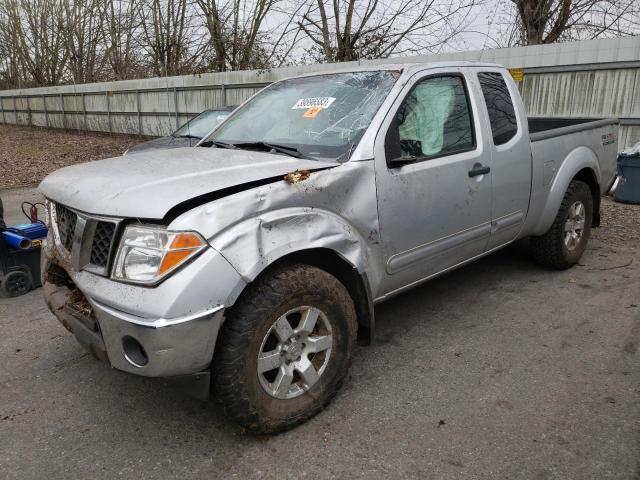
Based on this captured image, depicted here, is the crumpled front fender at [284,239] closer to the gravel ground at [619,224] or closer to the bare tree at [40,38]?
the gravel ground at [619,224]

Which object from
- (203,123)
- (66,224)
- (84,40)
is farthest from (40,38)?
(66,224)

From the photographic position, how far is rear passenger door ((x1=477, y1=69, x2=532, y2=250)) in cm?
371

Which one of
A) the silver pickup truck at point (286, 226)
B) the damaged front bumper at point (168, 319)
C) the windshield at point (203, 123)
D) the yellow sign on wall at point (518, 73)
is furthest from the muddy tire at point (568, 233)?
the windshield at point (203, 123)

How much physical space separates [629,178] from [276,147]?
6.43 m

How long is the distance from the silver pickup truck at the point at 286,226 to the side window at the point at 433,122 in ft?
0.04

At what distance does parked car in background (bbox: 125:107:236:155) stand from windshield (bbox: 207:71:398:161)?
508 centimetres

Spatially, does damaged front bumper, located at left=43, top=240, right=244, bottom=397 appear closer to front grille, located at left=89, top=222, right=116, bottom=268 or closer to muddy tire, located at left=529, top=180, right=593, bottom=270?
front grille, located at left=89, top=222, right=116, bottom=268

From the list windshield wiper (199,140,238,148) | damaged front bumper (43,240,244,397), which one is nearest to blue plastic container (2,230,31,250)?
windshield wiper (199,140,238,148)

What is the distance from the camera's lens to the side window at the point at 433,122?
306 centimetres

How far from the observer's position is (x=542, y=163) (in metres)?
4.18

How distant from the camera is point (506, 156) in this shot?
3768 millimetres

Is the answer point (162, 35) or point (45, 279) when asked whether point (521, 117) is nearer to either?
point (45, 279)

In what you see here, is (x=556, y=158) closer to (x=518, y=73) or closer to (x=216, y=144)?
(x=216, y=144)

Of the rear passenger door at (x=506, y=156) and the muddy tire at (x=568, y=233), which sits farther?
the muddy tire at (x=568, y=233)
